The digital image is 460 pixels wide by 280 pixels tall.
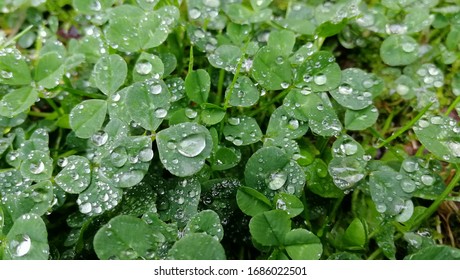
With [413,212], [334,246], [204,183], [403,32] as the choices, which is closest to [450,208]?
[413,212]

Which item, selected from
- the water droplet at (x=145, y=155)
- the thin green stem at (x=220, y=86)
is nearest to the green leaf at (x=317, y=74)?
the thin green stem at (x=220, y=86)

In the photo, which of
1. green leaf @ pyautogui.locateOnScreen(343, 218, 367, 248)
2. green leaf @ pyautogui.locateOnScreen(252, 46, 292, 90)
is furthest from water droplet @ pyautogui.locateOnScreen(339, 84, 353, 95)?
green leaf @ pyautogui.locateOnScreen(343, 218, 367, 248)

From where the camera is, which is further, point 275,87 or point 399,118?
point 399,118

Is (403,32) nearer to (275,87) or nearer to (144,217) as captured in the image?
(275,87)

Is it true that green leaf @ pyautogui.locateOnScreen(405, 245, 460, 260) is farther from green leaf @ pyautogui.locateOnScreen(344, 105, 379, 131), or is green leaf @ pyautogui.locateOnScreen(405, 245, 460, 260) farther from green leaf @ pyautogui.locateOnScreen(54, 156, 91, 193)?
green leaf @ pyautogui.locateOnScreen(54, 156, 91, 193)

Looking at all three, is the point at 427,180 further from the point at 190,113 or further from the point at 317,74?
the point at 190,113
